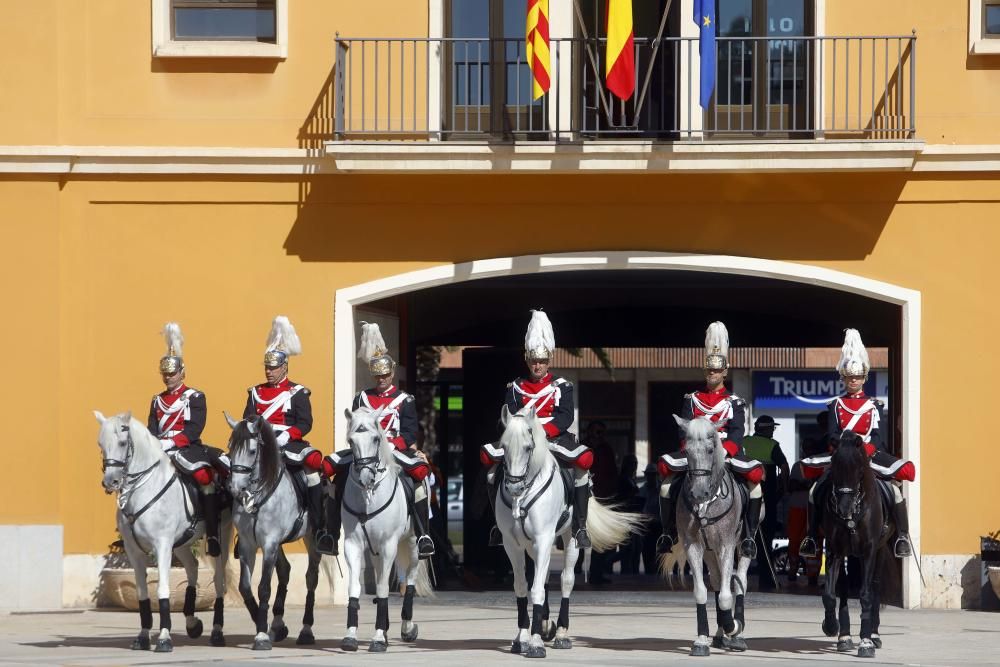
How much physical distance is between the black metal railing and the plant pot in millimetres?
4577

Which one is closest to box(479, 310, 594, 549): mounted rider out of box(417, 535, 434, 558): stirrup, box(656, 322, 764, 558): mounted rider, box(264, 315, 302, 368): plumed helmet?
box(417, 535, 434, 558): stirrup

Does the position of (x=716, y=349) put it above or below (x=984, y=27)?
below

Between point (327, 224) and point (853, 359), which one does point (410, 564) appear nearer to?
point (853, 359)

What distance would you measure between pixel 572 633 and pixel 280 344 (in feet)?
11.6

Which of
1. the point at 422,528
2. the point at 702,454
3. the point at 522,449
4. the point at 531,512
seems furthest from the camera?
the point at 422,528

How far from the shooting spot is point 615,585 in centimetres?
2067

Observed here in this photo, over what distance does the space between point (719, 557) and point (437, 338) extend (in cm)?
1029

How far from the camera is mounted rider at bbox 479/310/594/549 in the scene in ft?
43.8

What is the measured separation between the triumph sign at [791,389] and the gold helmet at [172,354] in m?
26.1

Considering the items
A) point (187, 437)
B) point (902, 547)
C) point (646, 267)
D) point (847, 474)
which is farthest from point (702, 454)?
point (646, 267)

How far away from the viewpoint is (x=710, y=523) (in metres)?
12.9

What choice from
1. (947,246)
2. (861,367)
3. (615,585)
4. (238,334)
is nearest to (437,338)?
(615,585)

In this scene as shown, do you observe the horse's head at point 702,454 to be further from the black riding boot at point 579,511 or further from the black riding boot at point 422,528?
Result: the black riding boot at point 422,528

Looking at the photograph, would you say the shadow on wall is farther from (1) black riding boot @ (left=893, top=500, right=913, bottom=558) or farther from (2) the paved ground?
(1) black riding boot @ (left=893, top=500, right=913, bottom=558)
